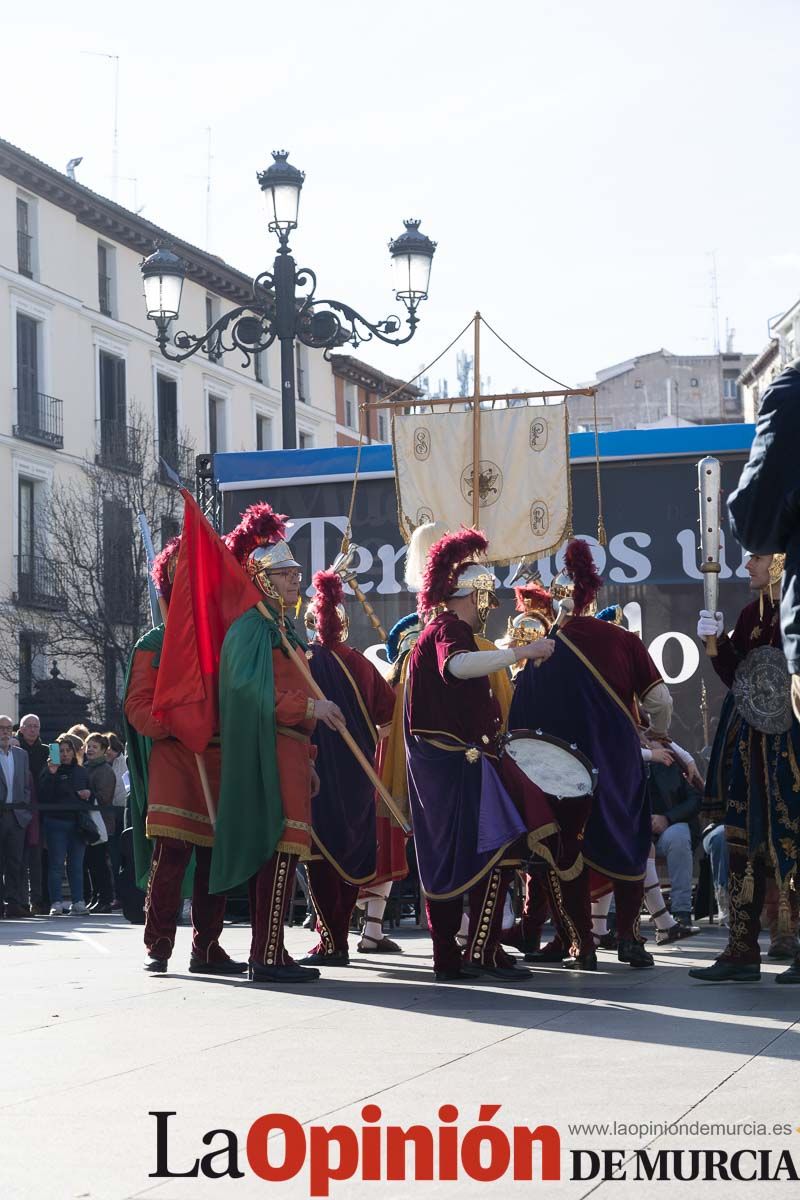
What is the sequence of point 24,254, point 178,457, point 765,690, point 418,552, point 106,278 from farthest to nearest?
point 106,278, point 178,457, point 24,254, point 418,552, point 765,690

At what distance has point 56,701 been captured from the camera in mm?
25812

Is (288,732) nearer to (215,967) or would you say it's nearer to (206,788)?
(206,788)

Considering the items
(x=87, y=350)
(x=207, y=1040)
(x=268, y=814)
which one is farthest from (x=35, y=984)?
(x=87, y=350)

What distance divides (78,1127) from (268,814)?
140 inches

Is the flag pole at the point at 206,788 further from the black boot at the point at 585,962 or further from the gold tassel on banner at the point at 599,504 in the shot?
the gold tassel on banner at the point at 599,504

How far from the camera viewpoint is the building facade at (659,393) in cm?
8231

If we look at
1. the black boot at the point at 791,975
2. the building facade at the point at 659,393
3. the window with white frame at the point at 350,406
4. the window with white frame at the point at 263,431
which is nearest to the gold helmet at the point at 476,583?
the black boot at the point at 791,975

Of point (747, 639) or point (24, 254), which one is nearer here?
point (747, 639)

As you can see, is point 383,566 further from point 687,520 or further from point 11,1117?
point 11,1117

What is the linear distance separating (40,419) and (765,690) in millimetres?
38552

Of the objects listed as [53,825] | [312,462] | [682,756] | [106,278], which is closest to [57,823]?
[53,825]

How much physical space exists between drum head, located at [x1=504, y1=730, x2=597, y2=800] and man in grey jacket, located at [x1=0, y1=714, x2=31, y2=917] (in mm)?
8268

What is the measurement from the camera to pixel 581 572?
29.2ft

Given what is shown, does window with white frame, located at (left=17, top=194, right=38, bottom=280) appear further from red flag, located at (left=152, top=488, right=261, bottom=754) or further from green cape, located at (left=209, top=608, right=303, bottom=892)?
green cape, located at (left=209, top=608, right=303, bottom=892)
